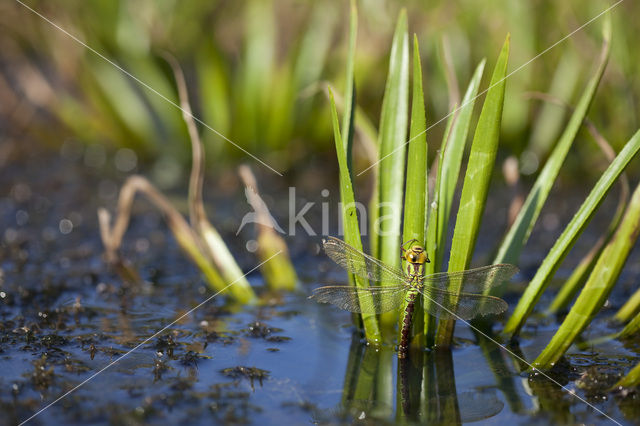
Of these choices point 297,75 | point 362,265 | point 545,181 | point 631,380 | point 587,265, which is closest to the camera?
point 631,380

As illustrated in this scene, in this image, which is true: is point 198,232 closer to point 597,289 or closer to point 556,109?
point 597,289

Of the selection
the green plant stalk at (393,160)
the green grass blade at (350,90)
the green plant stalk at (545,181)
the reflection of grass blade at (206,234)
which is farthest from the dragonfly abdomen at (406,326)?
the reflection of grass blade at (206,234)

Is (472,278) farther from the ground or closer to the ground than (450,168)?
closer to the ground

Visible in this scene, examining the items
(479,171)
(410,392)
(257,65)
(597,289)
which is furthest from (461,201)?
(257,65)

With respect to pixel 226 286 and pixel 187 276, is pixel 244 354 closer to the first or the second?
pixel 226 286

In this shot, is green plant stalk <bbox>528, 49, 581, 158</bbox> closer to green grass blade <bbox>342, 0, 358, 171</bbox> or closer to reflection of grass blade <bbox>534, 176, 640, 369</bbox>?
reflection of grass blade <bbox>534, 176, 640, 369</bbox>

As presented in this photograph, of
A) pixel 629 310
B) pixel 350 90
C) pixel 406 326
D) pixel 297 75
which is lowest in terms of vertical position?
pixel 406 326
